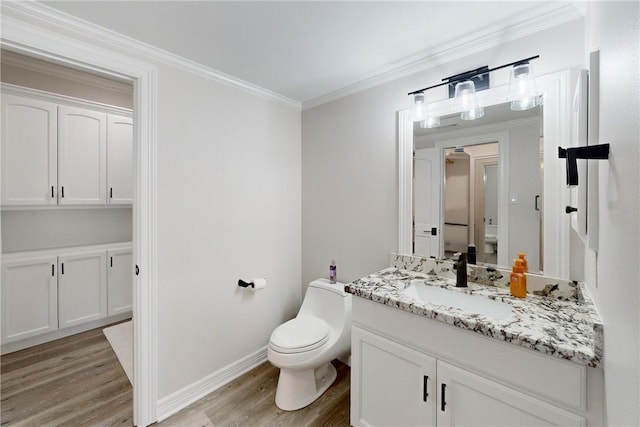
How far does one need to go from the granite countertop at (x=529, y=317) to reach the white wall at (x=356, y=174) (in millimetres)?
556

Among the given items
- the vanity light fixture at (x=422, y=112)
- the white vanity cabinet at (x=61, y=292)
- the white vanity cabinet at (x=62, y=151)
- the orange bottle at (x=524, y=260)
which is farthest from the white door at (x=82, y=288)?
the orange bottle at (x=524, y=260)

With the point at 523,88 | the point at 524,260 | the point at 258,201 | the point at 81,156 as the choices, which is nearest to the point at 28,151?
the point at 81,156

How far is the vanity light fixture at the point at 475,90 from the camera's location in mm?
1369

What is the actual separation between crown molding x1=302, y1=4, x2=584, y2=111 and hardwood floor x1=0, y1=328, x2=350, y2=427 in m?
2.22

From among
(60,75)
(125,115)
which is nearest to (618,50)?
(60,75)

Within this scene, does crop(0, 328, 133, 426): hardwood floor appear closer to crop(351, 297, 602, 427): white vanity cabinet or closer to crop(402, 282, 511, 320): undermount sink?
crop(351, 297, 602, 427): white vanity cabinet

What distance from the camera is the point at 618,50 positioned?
635mm

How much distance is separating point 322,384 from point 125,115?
3.29 metres

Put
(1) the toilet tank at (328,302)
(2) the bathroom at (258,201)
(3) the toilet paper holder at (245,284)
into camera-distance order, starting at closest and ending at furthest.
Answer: (2) the bathroom at (258,201)
(1) the toilet tank at (328,302)
(3) the toilet paper holder at (245,284)

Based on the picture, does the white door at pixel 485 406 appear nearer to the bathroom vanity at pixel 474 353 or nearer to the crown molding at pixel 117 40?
the bathroom vanity at pixel 474 353

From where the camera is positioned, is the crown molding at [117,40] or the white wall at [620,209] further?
the crown molding at [117,40]

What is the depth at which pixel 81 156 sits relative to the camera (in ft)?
8.75

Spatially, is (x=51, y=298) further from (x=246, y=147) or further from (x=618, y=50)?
(x=618, y=50)

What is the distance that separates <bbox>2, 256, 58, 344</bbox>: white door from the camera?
230 cm
